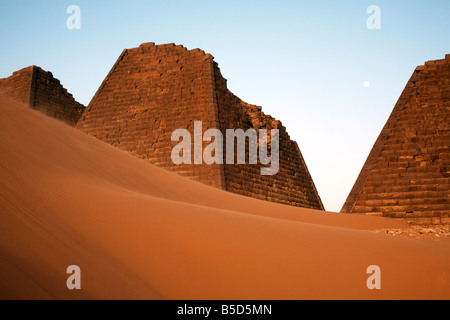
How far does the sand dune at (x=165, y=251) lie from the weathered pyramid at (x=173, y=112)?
9.77m

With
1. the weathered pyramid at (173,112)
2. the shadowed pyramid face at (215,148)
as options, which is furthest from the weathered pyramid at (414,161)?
the shadowed pyramid face at (215,148)

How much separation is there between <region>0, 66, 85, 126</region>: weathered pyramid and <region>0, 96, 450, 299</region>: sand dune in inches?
712

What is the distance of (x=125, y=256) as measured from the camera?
163 inches

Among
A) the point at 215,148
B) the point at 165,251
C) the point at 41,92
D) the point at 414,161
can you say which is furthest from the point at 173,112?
the point at 165,251

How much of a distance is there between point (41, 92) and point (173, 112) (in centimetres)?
993

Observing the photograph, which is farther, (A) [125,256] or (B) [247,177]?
(B) [247,177]

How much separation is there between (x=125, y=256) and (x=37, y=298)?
4.48 ft

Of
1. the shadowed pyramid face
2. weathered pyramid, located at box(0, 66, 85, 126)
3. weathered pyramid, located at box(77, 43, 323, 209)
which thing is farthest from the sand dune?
weathered pyramid, located at box(0, 66, 85, 126)

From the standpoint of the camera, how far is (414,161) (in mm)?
15227

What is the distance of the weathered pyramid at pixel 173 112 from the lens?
1720 centimetres

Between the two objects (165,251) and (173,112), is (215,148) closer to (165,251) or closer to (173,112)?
(173,112)

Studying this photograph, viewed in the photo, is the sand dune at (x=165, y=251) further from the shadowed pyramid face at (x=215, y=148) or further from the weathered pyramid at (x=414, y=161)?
the shadowed pyramid face at (x=215, y=148)
